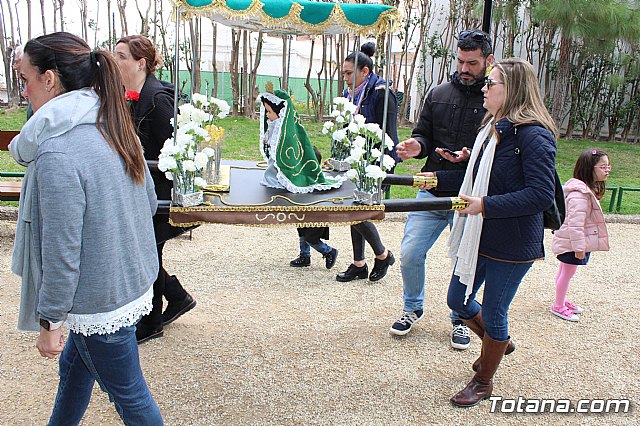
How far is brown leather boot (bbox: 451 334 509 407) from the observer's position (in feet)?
10.1

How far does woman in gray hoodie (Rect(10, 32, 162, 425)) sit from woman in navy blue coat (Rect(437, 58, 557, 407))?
Result: 63.5 inches

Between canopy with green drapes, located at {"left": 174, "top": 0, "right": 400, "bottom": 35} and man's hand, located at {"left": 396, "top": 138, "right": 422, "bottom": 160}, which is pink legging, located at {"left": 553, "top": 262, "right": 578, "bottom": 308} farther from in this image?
canopy with green drapes, located at {"left": 174, "top": 0, "right": 400, "bottom": 35}

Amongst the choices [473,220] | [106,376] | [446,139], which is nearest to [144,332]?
[106,376]

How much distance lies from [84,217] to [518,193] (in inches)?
74.1

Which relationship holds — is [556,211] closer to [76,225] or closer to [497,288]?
[497,288]

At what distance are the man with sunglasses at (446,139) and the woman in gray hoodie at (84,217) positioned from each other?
1968 mm

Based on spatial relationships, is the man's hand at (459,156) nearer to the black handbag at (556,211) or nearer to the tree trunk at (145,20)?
the black handbag at (556,211)

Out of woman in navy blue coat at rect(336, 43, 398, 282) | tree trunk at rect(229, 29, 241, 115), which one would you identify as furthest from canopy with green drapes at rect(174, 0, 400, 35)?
tree trunk at rect(229, 29, 241, 115)

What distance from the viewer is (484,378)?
3.20 m

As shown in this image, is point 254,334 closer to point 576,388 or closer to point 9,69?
point 576,388

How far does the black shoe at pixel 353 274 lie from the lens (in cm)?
500

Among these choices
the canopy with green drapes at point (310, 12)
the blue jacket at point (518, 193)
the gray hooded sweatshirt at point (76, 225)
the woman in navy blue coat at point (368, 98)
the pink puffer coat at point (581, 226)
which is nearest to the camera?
the gray hooded sweatshirt at point (76, 225)

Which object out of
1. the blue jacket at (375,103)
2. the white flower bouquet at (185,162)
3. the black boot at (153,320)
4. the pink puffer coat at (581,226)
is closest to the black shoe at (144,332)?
the black boot at (153,320)

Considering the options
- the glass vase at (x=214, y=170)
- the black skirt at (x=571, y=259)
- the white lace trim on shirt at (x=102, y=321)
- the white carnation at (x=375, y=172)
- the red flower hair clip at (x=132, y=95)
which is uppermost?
the red flower hair clip at (x=132, y=95)
